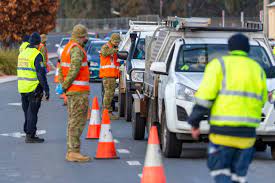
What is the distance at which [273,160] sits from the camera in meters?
14.3

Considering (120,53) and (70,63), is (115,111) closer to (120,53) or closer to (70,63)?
(120,53)

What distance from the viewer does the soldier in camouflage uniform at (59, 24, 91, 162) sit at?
44.9ft

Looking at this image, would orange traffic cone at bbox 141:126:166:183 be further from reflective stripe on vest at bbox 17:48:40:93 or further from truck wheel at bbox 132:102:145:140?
reflective stripe on vest at bbox 17:48:40:93

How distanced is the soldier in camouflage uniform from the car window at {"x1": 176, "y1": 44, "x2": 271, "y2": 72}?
1.63 metres

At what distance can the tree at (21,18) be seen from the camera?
52188 millimetres

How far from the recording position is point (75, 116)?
1381 cm

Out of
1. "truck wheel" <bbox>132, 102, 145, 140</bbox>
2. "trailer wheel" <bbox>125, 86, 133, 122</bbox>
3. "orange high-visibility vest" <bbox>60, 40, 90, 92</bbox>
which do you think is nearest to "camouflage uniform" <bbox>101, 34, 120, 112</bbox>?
"trailer wheel" <bbox>125, 86, 133, 122</bbox>

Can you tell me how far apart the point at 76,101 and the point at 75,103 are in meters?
0.03

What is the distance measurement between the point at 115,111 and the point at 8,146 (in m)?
8.03

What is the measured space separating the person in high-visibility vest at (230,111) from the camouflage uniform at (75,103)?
543cm

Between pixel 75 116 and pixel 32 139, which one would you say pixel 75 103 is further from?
pixel 32 139

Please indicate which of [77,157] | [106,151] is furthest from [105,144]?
[77,157]

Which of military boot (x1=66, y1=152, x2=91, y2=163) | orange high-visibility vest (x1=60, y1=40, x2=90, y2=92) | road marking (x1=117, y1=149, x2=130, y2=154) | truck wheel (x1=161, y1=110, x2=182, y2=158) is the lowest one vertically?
road marking (x1=117, y1=149, x2=130, y2=154)

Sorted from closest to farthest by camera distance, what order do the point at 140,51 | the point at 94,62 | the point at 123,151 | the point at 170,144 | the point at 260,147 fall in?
the point at 170,144 < the point at 123,151 < the point at 260,147 < the point at 140,51 < the point at 94,62
